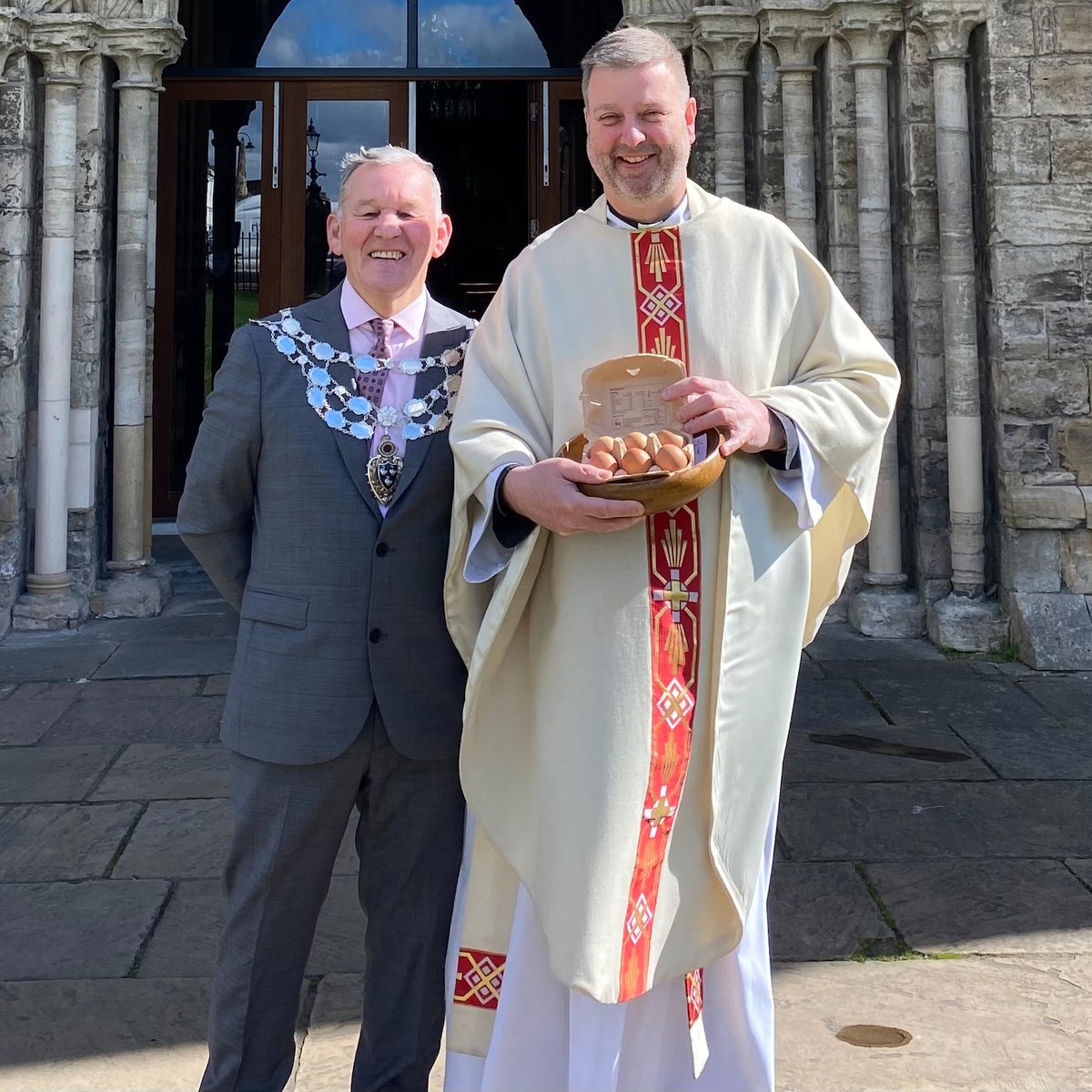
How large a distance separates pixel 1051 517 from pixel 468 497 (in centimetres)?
421

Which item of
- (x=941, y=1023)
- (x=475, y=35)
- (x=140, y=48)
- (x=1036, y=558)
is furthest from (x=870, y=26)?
(x=941, y=1023)

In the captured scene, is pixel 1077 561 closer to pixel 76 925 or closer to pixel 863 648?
pixel 863 648

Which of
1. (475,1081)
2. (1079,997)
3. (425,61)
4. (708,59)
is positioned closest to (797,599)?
(475,1081)

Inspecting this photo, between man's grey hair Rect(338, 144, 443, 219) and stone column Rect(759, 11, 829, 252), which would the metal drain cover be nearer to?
man's grey hair Rect(338, 144, 443, 219)

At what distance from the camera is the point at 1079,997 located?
2.56m

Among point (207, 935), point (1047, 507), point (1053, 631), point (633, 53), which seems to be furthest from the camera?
point (1047, 507)

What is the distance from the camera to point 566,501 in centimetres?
172

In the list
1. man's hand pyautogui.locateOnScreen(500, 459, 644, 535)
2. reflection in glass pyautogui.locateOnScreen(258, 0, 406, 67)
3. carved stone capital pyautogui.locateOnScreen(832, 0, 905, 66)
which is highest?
reflection in glass pyautogui.locateOnScreen(258, 0, 406, 67)

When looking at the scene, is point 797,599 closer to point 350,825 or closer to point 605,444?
point 605,444

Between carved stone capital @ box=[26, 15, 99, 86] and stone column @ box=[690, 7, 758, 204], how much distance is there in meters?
2.85

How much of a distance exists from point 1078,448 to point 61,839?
4232mm

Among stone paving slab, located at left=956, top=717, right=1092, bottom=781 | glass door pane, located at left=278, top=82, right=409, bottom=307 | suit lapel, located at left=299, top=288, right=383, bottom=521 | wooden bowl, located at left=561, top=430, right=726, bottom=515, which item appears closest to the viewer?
wooden bowl, located at left=561, top=430, right=726, bottom=515

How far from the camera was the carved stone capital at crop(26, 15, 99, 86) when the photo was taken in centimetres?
600

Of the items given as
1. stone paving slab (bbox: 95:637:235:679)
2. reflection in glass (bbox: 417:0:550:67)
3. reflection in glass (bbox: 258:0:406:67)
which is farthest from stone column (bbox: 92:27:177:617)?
reflection in glass (bbox: 417:0:550:67)
